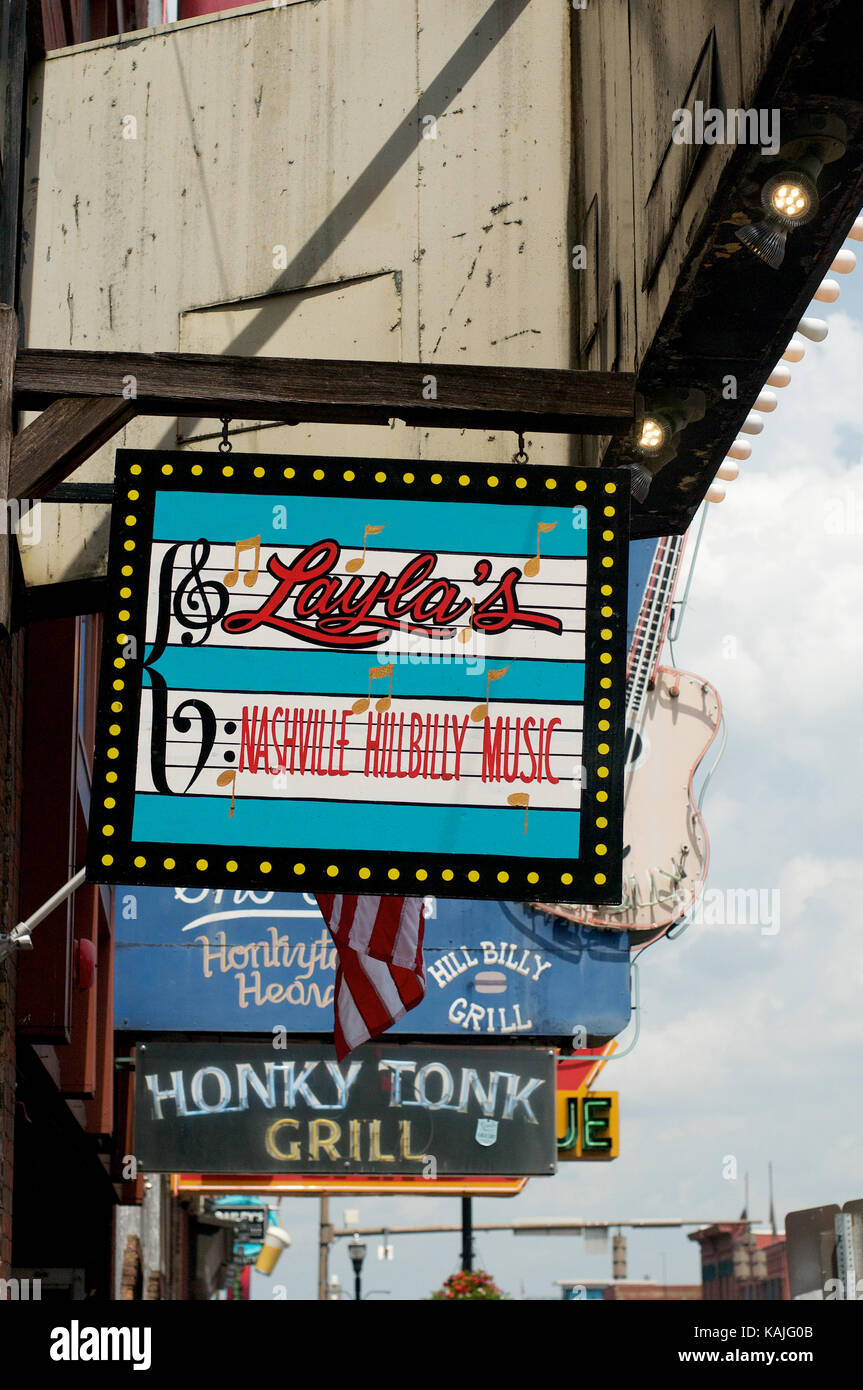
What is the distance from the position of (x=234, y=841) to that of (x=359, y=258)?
3.74m

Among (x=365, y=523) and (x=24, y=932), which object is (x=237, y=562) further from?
(x=24, y=932)

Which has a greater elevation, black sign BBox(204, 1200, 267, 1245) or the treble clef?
the treble clef

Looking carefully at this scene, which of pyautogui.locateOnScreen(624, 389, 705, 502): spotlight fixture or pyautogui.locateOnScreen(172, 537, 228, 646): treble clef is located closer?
pyautogui.locateOnScreen(172, 537, 228, 646): treble clef

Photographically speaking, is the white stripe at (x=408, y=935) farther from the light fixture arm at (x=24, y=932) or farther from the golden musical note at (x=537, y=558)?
the golden musical note at (x=537, y=558)

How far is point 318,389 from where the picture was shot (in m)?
6.05

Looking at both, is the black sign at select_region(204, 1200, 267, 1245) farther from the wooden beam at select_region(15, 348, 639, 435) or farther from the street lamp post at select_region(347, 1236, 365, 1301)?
the wooden beam at select_region(15, 348, 639, 435)

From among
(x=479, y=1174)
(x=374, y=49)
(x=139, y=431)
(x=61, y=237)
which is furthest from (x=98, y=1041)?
(x=374, y=49)

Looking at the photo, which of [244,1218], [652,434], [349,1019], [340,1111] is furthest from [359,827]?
[244,1218]

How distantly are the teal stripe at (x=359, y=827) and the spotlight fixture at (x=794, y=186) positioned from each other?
83.3 inches

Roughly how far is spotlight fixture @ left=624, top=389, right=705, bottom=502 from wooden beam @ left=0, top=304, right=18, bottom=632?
244 cm

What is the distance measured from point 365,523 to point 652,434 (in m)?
1.60

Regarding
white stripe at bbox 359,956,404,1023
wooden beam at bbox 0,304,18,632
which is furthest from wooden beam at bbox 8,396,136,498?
white stripe at bbox 359,956,404,1023

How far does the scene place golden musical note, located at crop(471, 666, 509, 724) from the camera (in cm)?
555
